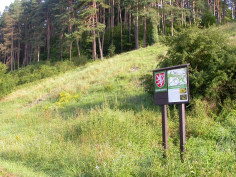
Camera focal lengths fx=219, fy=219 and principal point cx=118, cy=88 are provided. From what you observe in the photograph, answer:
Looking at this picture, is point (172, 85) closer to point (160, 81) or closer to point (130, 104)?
point (160, 81)

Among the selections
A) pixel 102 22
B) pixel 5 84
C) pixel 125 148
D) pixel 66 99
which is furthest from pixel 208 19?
pixel 125 148

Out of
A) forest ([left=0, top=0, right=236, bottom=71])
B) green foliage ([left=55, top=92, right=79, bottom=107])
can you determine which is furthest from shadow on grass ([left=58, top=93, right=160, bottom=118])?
forest ([left=0, top=0, right=236, bottom=71])

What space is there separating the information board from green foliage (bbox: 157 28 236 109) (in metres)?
2.97

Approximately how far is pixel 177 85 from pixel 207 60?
4213 mm

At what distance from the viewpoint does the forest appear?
104 ft

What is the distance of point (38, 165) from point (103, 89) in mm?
8344

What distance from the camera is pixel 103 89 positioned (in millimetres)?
14039

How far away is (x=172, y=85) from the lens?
17.2 feet

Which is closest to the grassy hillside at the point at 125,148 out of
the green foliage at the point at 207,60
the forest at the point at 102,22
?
the green foliage at the point at 207,60

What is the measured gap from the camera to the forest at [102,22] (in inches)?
1246

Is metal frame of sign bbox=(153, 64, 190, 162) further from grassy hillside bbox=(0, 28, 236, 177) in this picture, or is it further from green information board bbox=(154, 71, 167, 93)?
grassy hillside bbox=(0, 28, 236, 177)

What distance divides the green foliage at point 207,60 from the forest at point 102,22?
11936mm

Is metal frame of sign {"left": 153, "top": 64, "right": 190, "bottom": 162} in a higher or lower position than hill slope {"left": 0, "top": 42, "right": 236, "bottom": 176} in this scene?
higher

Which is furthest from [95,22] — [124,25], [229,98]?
[229,98]
